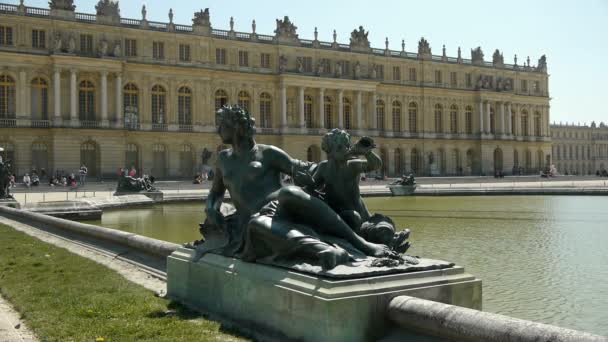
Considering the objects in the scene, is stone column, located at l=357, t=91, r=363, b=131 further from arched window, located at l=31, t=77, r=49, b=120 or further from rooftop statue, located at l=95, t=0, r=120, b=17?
arched window, located at l=31, t=77, r=49, b=120

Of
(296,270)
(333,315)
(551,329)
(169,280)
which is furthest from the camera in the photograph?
(169,280)

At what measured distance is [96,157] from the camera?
4925 cm

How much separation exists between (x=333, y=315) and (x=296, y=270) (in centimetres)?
66

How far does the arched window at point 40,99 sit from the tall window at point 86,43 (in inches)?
162

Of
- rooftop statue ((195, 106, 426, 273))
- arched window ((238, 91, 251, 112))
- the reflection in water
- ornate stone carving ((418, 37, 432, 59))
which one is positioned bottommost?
the reflection in water

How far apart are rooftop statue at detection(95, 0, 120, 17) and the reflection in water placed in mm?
36286

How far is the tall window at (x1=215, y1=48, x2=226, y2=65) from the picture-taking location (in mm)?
55594

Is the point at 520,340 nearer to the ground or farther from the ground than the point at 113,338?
farther from the ground

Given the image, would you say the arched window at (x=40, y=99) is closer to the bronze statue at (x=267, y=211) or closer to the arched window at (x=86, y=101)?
the arched window at (x=86, y=101)

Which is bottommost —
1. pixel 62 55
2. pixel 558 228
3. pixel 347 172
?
pixel 558 228

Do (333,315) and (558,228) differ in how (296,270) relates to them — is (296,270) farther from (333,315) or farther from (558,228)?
(558,228)

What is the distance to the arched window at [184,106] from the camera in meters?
54.2

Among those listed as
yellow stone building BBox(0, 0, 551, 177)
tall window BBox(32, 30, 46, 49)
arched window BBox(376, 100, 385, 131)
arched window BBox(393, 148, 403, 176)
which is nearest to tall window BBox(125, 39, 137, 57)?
yellow stone building BBox(0, 0, 551, 177)

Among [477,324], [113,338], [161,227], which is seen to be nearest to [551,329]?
[477,324]
